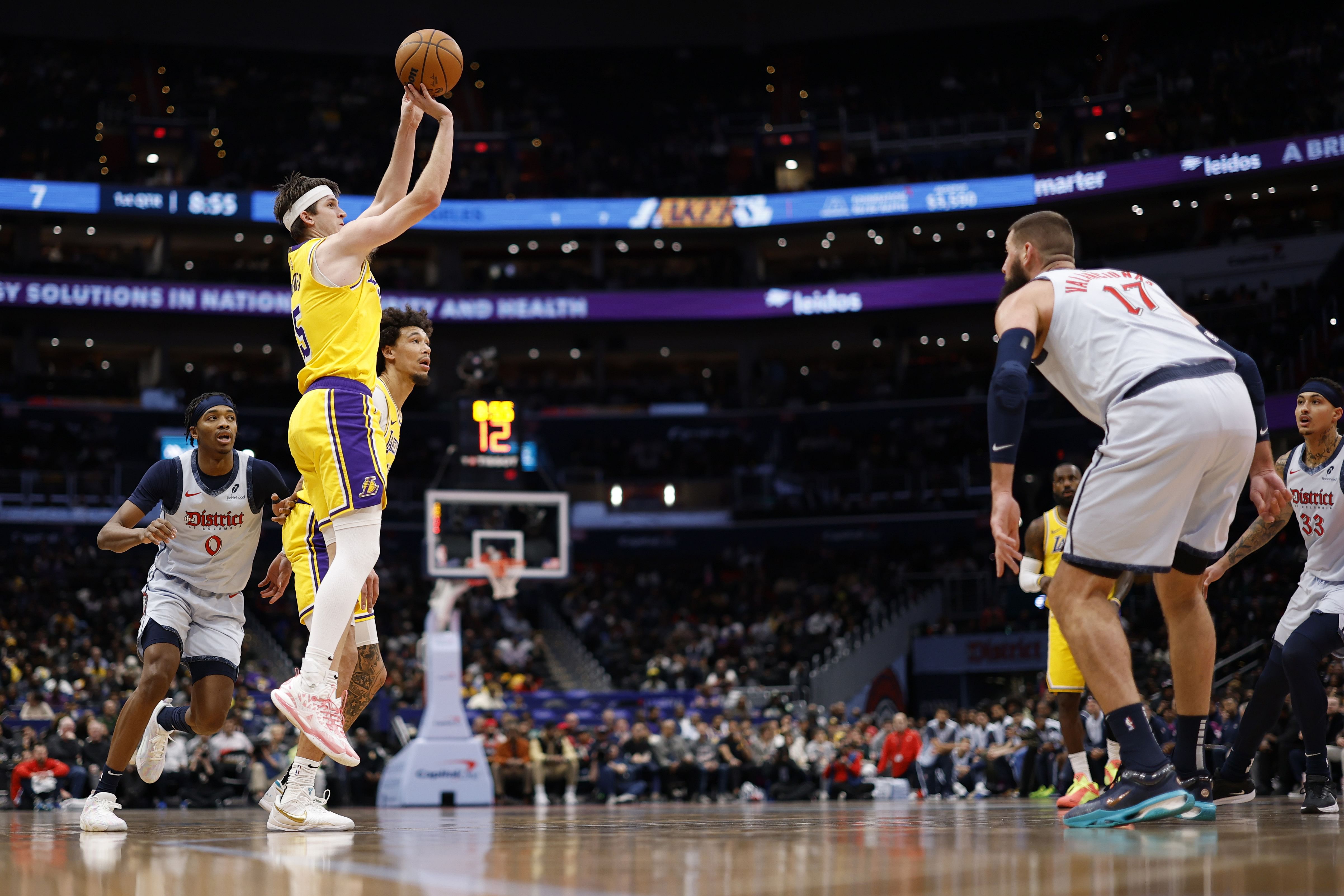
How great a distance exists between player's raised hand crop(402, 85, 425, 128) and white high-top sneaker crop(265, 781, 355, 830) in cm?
260

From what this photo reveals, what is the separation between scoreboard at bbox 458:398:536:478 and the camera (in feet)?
57.7

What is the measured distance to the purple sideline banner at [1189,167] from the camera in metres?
27.8

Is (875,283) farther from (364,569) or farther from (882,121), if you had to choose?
(364,569)

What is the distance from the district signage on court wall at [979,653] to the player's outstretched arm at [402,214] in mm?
21268

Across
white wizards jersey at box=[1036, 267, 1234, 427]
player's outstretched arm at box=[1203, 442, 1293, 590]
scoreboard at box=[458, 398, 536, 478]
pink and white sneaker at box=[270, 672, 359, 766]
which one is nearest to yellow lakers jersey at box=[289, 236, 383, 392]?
pink and white sneaker at box=[270, 672, 359, 766]

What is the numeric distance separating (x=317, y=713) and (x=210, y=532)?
5.86ft

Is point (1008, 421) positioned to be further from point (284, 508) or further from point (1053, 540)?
point (1053, 540)

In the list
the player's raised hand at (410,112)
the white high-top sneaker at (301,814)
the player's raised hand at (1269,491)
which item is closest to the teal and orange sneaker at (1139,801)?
the player's raised hand at (1269,491)

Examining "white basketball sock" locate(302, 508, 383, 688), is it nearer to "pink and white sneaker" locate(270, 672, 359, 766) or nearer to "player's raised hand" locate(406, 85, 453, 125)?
"pink and white sneaker" locate(270, 672, 359, 766)

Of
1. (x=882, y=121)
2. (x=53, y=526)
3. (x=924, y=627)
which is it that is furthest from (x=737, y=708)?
(x=882, y=121)

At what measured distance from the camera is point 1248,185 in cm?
3108

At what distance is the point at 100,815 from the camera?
5156mm

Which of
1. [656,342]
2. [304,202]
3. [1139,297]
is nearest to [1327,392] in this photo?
[1139,297]

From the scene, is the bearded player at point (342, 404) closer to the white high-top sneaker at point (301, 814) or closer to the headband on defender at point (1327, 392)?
the white high-top sneaker at point (301, 814)
